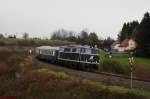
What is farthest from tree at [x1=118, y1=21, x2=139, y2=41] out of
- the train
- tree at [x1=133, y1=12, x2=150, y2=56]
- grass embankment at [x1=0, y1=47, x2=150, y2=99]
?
grass embankment at [x1=0, y1=47, x2=150, y2=99]

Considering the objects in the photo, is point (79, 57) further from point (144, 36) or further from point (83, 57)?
point (144, 36)

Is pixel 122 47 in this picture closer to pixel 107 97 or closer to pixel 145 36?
pixel 145 36

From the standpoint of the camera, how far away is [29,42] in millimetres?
135000

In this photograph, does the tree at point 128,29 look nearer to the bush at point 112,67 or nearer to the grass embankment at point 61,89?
the bush at point 112,67

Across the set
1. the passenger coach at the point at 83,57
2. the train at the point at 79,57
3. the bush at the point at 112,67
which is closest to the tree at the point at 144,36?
the bush at the point at 112,67

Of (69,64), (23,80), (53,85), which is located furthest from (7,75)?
(53,85)

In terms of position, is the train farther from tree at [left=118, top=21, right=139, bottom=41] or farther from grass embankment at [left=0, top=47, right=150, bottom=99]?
tree at [left=118, top=21, right=139, bottom=41]

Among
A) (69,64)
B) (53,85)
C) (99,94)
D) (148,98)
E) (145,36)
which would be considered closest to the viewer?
(148,98)

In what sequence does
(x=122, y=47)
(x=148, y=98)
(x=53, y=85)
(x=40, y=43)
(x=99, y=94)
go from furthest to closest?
(x=40, y=43)
(x=122, y=47)
(x=53, y=85)
(x=99, y=94)
(x=148, y=98)

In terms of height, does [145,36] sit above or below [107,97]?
above

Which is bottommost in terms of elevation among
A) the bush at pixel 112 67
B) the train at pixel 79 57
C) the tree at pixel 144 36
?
the bush at pixel 112 67

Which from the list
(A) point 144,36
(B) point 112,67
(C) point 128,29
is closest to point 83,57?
(B) point 112,67

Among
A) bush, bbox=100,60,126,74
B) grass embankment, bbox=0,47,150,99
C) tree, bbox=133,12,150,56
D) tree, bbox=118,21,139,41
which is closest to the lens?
grass embankment, bbox=0,47,150,99

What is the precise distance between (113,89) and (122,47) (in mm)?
105651
